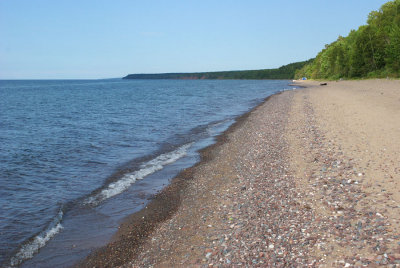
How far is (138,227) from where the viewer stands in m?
9.77

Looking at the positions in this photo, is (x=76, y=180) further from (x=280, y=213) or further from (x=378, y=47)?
(x=378, y=47)

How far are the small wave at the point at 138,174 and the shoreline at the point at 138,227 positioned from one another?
1.99 metres

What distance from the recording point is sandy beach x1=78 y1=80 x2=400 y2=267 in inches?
257

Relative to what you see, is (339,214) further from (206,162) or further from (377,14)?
(377,14)

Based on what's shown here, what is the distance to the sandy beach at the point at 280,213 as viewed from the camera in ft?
21.4

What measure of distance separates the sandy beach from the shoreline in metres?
0.04

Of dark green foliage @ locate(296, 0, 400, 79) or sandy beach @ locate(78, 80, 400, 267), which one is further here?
dark green foliage @ locate(296, 0, 400, 79)

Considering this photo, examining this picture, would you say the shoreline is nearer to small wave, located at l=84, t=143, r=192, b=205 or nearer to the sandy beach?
the sandy beach

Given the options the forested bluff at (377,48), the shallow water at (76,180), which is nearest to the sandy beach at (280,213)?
the shallow water at (76,180)

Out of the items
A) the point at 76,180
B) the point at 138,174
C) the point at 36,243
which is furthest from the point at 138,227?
the point at 76,180

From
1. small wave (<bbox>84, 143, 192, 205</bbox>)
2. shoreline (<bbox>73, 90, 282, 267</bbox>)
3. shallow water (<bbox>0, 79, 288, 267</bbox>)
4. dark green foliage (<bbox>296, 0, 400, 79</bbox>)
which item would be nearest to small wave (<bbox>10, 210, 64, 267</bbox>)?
shallow water (<bbox>0, 79, 288, 267</bbox>)

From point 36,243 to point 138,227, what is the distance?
3.14 meters

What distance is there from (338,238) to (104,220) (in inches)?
302

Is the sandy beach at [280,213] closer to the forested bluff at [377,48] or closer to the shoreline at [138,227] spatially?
the shoreline at [138,227]
